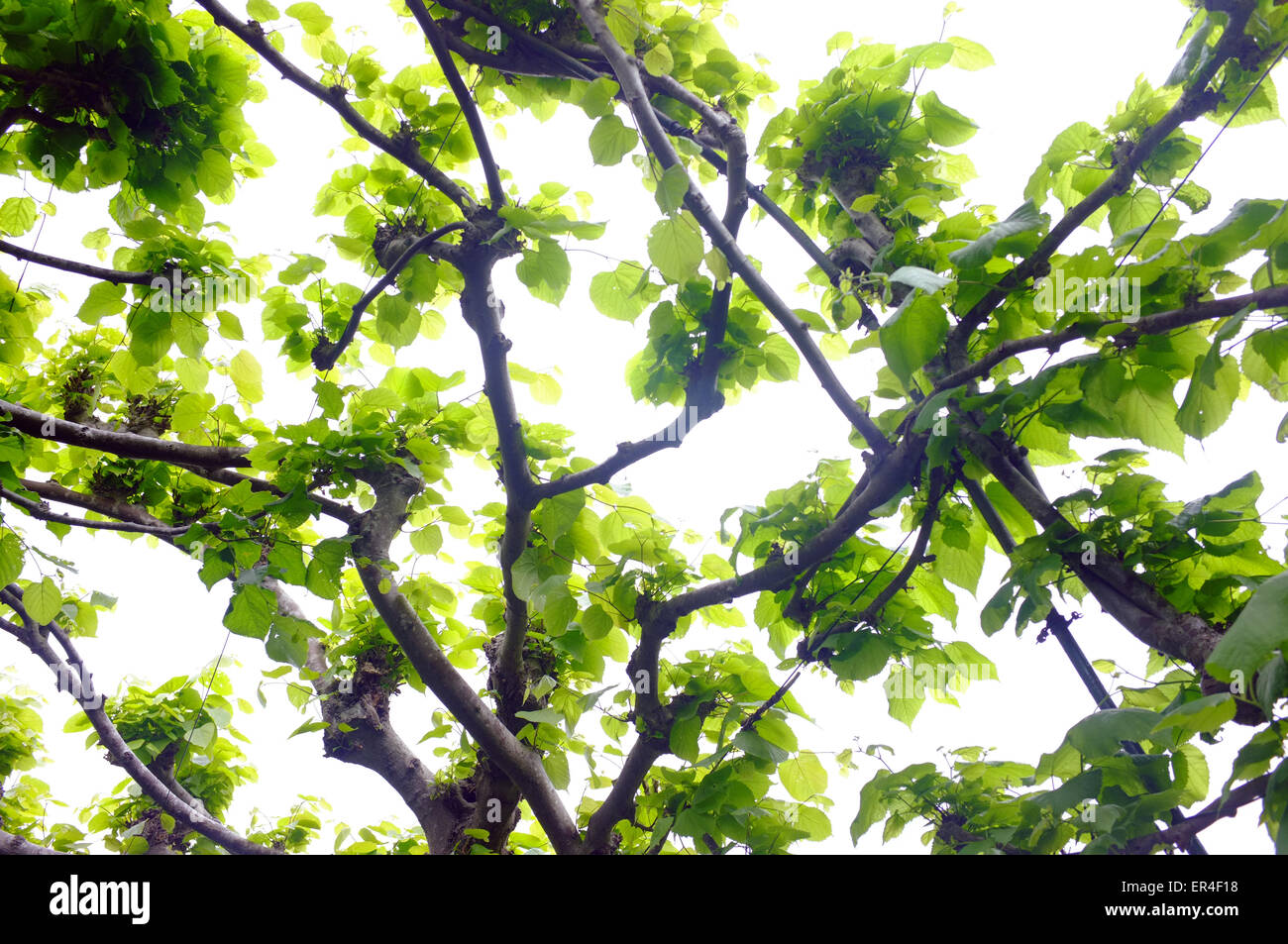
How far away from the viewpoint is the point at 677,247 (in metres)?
1.53

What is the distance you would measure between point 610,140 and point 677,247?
53 cm

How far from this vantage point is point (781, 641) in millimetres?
2119

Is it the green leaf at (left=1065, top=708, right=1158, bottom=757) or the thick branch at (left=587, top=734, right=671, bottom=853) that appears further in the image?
the thick branch at (left=587, top=734, right=671, bottom=853)

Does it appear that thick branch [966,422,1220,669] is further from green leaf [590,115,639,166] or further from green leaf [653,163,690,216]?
green leaf [590,115,639,166]

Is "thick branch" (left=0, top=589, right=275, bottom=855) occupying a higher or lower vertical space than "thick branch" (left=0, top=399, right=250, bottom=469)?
lower

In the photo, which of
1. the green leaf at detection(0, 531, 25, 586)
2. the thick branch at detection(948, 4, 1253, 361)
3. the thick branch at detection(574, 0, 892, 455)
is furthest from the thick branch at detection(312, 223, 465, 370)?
the thick branch at detection(948, 4, 1253, 361)

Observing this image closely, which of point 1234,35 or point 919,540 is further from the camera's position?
point 919,540

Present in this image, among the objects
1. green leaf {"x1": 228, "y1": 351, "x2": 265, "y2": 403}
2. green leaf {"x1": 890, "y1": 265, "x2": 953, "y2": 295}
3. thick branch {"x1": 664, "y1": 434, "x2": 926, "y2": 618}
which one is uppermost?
green leaf {"x1": 228, "y1": 351, "x2": 265, "y2": 403}

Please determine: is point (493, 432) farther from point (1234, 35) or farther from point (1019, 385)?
point (1234, 35)

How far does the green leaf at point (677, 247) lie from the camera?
Result: 151cm

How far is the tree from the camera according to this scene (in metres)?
1.38

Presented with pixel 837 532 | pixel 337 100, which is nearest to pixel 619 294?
pixel 837 532

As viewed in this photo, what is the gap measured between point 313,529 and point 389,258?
4.49 feet
